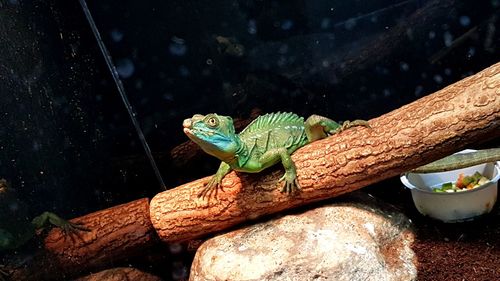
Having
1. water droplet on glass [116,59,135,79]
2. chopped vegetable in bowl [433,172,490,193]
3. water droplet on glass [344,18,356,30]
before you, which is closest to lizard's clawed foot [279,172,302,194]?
chopped vegetable in bowl [433,172,490,193]

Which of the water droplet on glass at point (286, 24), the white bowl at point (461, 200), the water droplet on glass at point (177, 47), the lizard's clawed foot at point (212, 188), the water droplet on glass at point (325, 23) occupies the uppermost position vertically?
the water droplet on glass at point (177, 47)

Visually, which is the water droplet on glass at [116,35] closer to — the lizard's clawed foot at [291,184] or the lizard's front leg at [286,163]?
the lizard's front leg at [286,163]

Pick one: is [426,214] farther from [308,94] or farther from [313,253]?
[308,94]

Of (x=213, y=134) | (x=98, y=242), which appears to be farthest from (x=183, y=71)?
(x=98, y=242)

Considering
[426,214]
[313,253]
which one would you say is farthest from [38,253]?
[426,214]

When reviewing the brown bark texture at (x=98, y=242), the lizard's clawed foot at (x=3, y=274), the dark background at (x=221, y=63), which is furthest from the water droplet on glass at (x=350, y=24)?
the lizard's clawed foot at (x=3, y=274)

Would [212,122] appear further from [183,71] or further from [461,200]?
[461,200]
